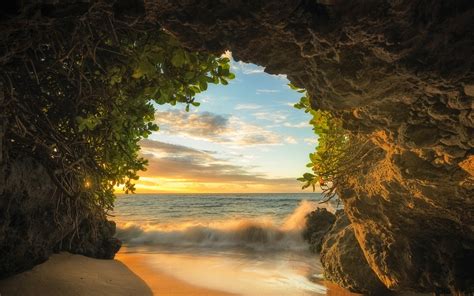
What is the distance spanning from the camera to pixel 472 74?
93.2 inches

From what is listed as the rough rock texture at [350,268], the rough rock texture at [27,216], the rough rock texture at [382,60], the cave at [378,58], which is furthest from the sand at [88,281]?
the rough rock texture at [382,60]

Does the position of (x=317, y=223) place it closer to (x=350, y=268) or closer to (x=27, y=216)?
(x=350, y=268)

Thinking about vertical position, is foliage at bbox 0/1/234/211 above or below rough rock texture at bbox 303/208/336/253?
above

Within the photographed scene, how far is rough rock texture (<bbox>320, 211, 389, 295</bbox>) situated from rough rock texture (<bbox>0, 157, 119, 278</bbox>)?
17.0 feet

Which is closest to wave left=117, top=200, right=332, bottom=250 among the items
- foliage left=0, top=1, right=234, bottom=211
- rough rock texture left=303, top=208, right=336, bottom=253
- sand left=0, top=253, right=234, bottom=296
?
rough rock texture left=303, top=208, right=336, bottom=253

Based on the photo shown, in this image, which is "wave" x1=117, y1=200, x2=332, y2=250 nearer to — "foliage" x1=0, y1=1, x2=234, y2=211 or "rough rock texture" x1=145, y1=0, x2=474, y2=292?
"foliage" x1=0, y1=1, x2=234, y2=211

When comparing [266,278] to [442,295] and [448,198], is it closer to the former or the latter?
[442,295]

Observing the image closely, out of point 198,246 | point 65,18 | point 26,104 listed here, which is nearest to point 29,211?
point 26,104

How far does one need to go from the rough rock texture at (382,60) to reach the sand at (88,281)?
463 cm

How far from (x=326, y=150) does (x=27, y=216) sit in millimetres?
4621

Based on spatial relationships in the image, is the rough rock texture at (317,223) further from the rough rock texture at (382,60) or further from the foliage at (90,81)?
the foliage at (90,81)

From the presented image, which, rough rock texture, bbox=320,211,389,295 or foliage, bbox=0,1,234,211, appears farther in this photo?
rough rock texture, bbox=320,211,389,295

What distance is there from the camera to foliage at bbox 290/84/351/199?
5047 millimetres

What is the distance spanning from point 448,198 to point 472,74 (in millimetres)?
2143
